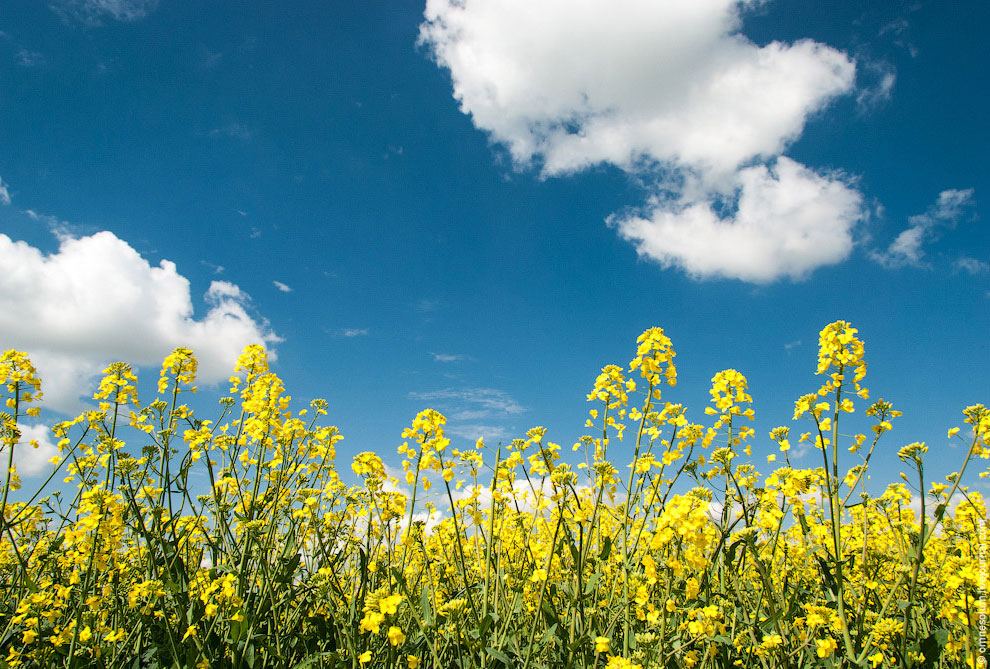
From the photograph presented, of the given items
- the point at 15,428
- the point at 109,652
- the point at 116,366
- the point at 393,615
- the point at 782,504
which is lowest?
the point at 109,652

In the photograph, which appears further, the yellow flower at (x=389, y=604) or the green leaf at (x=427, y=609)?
the green leaf at (x=427, y=609)

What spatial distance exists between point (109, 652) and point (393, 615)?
251 cm

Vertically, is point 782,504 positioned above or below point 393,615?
above

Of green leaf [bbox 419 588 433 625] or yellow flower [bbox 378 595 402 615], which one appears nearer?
yellow flower [bbox 378 595 402 615]

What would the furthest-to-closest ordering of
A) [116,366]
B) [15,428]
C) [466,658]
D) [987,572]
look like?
[116,366]
[15,428]
[466,658]
[987,572]

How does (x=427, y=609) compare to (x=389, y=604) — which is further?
(x=427, y=609)

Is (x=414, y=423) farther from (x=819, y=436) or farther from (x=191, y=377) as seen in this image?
(x=819, y=436)

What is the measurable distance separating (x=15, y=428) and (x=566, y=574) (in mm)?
3764

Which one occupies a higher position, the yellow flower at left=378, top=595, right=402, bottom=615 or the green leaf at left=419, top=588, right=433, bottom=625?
the yellow flower at left=378, top=595, right=402, bottom=615

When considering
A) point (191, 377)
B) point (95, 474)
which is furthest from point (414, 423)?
point (95, 474)

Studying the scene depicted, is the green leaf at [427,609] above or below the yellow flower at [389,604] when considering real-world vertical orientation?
below

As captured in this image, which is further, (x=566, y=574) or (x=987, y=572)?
(x=566, y=574)

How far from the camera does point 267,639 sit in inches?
126

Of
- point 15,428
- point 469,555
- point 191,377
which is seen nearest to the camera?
point 15,428
